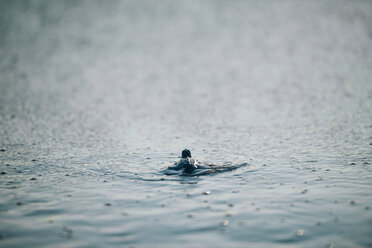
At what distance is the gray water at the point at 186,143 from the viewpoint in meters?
10.2

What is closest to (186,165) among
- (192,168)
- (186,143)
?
(192,168)

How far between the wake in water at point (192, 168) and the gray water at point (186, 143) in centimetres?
35

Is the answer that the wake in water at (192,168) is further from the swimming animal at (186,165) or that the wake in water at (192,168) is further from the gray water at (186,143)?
the gray water at (186,143)

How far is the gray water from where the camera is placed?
10.2m

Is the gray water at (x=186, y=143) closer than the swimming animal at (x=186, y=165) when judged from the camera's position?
Yes

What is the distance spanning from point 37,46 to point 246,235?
6068 centimetres

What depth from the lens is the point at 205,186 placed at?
1334 cm

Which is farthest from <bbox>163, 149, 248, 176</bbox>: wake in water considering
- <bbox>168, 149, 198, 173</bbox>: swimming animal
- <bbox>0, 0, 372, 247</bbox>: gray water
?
<bbox>0, 0, 372, 247</bbox>: gray water

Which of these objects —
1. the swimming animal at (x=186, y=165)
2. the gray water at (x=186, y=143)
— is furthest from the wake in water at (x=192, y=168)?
the gray water at (x=186, y=143)

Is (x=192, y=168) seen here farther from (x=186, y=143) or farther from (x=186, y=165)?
(x=186, y=143)

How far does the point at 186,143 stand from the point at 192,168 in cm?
546

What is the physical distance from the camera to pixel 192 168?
14.9 m

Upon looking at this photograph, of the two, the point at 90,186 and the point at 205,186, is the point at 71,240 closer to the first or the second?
the point at 90,186

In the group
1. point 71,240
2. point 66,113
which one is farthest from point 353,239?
point 66,113
